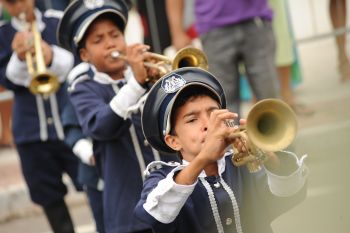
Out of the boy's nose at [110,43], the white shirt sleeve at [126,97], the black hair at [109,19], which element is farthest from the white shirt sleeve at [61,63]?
the white shirt sleeve at [126,97]

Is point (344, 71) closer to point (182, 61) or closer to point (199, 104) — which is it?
point (182, 61)

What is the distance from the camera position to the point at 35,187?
19.9ft

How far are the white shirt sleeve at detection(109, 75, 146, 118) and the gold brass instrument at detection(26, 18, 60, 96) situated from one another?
4.49ft

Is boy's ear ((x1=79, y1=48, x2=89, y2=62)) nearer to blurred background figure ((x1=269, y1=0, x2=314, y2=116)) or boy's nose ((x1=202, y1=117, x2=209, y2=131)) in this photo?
boy's nose ((x1=202, y1=117, x2=209, y2=131))

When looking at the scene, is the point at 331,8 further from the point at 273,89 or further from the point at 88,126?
the point at 88,126

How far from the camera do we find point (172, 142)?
3.61 m

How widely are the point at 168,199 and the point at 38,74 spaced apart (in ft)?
8.49

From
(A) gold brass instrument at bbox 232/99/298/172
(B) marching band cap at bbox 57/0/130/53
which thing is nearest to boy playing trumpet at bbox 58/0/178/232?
(B) marching band cap at bbox 57/0/130/53

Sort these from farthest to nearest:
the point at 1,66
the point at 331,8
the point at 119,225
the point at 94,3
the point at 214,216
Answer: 1. the point at 331,8
2. the point at 1,66
3. the point at 94,3
4. the point at 119,225
5. the point at 214,216

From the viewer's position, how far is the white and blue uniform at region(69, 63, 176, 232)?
14.9 ft

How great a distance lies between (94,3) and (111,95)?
0.47m

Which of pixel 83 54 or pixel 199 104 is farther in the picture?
pixel 83 54

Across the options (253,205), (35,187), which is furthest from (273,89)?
(253,205)

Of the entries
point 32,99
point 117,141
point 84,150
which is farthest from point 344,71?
point 117,141
